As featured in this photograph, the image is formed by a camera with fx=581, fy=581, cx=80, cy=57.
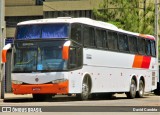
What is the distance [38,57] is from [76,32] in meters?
2.04

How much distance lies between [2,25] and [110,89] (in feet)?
20.2

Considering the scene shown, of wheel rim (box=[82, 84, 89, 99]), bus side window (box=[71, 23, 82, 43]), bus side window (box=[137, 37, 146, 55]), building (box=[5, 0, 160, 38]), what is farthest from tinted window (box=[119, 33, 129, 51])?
building (box=[5, 0, 160, 38])

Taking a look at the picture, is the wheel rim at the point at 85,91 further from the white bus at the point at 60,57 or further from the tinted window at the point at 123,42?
the tinted window at the point at 123,42

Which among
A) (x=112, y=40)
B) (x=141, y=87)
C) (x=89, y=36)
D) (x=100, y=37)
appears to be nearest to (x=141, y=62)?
(x=141, y=87)

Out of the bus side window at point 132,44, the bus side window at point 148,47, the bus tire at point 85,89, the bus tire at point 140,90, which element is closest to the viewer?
the bus tire at point 85,89

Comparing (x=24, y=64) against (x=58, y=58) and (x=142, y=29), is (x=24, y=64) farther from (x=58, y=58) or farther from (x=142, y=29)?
(x=142, y=29)

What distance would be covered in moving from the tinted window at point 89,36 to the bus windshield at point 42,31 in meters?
1.31

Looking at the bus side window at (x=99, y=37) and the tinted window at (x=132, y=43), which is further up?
the bus side window at (x=99, y=37)

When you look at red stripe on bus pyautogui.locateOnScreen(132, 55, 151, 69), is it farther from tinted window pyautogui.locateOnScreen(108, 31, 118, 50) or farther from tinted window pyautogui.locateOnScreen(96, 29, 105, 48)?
tinted window pyautogui.locateOnScreen(96, 29, 105, 48)

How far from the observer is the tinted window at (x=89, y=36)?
25.4 m

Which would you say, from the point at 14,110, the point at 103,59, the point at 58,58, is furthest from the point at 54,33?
the point at 14,110

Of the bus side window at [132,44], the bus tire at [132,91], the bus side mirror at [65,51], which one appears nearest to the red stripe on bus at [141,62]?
the bus side window at [132,44]

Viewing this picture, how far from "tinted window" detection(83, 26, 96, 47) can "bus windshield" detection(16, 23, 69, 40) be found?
4.31 feet

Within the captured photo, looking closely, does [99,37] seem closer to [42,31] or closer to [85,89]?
[85,89]
